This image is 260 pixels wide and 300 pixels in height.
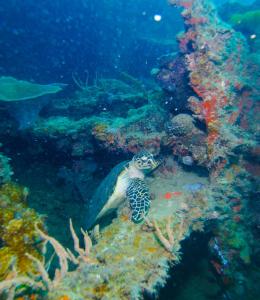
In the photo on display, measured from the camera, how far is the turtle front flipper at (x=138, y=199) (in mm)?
3578

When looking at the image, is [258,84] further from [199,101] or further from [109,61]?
[109,61]

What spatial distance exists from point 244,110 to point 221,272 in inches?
130

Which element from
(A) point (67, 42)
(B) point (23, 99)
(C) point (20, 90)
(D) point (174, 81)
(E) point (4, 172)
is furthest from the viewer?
(A) point (67, 42)

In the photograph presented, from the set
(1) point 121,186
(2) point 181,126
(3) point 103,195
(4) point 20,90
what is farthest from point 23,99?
(2) point 181,126

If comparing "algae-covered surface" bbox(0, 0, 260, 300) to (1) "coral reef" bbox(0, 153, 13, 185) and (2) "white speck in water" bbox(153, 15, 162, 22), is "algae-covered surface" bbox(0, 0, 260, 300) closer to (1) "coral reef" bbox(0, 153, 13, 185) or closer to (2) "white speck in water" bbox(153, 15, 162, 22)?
(1) "coral reef" bbox(0, 153, 13, 185)

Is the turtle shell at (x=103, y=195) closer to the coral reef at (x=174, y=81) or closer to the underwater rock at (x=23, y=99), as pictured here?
the coral reef at (x=174, y=81)

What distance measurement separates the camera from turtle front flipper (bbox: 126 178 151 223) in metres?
3.58

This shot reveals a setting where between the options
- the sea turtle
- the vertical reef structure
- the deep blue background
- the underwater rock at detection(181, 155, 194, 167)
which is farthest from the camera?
the deep blue background

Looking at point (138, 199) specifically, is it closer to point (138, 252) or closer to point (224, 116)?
point (138, 252)

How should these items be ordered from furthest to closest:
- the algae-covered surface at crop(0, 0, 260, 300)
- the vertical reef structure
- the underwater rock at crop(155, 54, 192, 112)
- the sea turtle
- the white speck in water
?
the white speck in water → the underwater rock at crop(155, 54, 192, 112) → the sea turtle → the vertical reef structure → the algae-covered surface at crop(0, 0, 260, 300)

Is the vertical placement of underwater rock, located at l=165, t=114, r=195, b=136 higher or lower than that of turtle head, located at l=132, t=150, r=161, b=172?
higher

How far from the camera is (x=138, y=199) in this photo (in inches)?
153

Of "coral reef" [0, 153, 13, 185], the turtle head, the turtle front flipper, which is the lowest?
the turtle front flipper

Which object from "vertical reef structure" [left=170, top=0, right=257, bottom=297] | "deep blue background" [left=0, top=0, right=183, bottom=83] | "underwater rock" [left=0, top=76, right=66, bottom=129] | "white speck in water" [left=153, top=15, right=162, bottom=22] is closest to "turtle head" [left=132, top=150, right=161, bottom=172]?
"vertical reef structure" [left=170, top=0, right=257, bottom=297]
